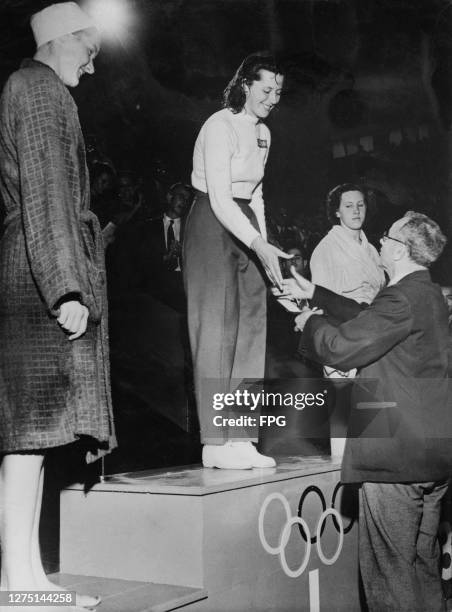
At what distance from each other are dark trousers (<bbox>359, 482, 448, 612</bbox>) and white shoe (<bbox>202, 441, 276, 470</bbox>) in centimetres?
36

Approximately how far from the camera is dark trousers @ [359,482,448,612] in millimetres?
2484

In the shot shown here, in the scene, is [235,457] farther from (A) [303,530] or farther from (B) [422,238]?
(B) [422,238]

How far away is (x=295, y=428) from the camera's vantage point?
2.78 metres

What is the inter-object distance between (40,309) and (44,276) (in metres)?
0.10

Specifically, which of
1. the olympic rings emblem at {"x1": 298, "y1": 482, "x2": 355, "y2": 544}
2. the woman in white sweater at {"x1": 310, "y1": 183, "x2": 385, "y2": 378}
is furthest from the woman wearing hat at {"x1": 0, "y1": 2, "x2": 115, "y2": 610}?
the woman in white sweater at {"x1": 310, "y1": 183, "x2": 385, "y2": 378}

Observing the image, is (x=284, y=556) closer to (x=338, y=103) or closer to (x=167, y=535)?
(x=167, y=535)

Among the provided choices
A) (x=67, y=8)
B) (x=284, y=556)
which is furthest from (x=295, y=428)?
(x=67, y=8)

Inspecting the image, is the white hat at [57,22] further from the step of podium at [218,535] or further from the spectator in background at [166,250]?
the step of podium at [218,535]

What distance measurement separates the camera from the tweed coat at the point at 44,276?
77.0 inches

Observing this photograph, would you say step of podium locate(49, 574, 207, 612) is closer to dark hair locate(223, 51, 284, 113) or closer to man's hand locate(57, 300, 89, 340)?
man's hand locate(57, 300, 89, 340)

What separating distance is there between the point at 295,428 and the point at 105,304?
0.89 m

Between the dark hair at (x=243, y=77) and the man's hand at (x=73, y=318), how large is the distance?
120 centimetres

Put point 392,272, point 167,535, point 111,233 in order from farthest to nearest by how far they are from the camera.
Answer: point 392,272, point 111,233, point 167,535

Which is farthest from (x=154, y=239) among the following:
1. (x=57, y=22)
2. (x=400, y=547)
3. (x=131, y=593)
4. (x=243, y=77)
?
(x=400, y=547)
